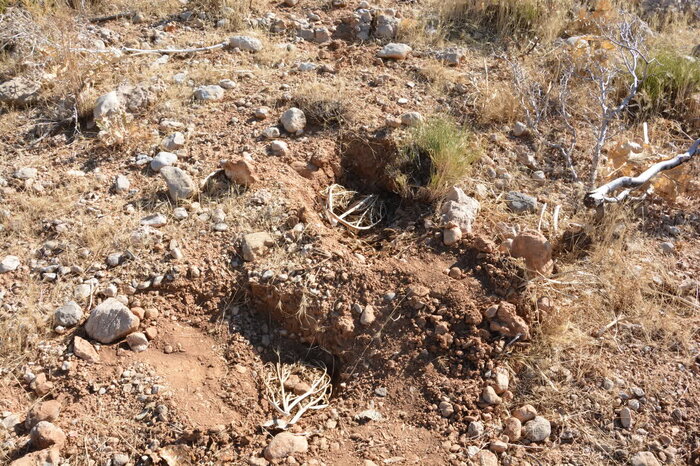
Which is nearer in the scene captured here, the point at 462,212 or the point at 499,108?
the point at 462,212

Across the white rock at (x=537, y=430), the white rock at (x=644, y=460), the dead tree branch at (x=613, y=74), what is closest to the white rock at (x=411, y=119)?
the dead tree branch at (x=613, y=74)

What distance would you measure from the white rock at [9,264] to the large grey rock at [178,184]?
0.83 metres

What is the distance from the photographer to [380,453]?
2.51m

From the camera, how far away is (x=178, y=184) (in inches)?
132

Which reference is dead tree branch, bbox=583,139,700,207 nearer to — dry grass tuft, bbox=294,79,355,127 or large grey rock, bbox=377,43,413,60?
dry grass tuft, bbox=294,79,355,127

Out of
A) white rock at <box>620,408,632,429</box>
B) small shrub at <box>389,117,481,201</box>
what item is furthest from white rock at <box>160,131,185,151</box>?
white rock at <box>620,408,632,429</box>

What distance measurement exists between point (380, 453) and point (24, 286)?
1.89 m

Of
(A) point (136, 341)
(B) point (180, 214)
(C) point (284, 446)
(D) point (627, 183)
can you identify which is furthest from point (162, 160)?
(D) point (627, 183)

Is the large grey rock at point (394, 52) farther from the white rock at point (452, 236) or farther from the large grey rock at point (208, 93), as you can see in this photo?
the white rock at point (452, 236)

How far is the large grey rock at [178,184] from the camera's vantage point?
3361mm

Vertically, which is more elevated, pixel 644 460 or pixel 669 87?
pixel 669 87

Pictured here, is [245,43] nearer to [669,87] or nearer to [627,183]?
[627,183]

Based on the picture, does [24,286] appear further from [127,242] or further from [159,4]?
[159,4]

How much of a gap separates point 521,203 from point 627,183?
22.3 inches
